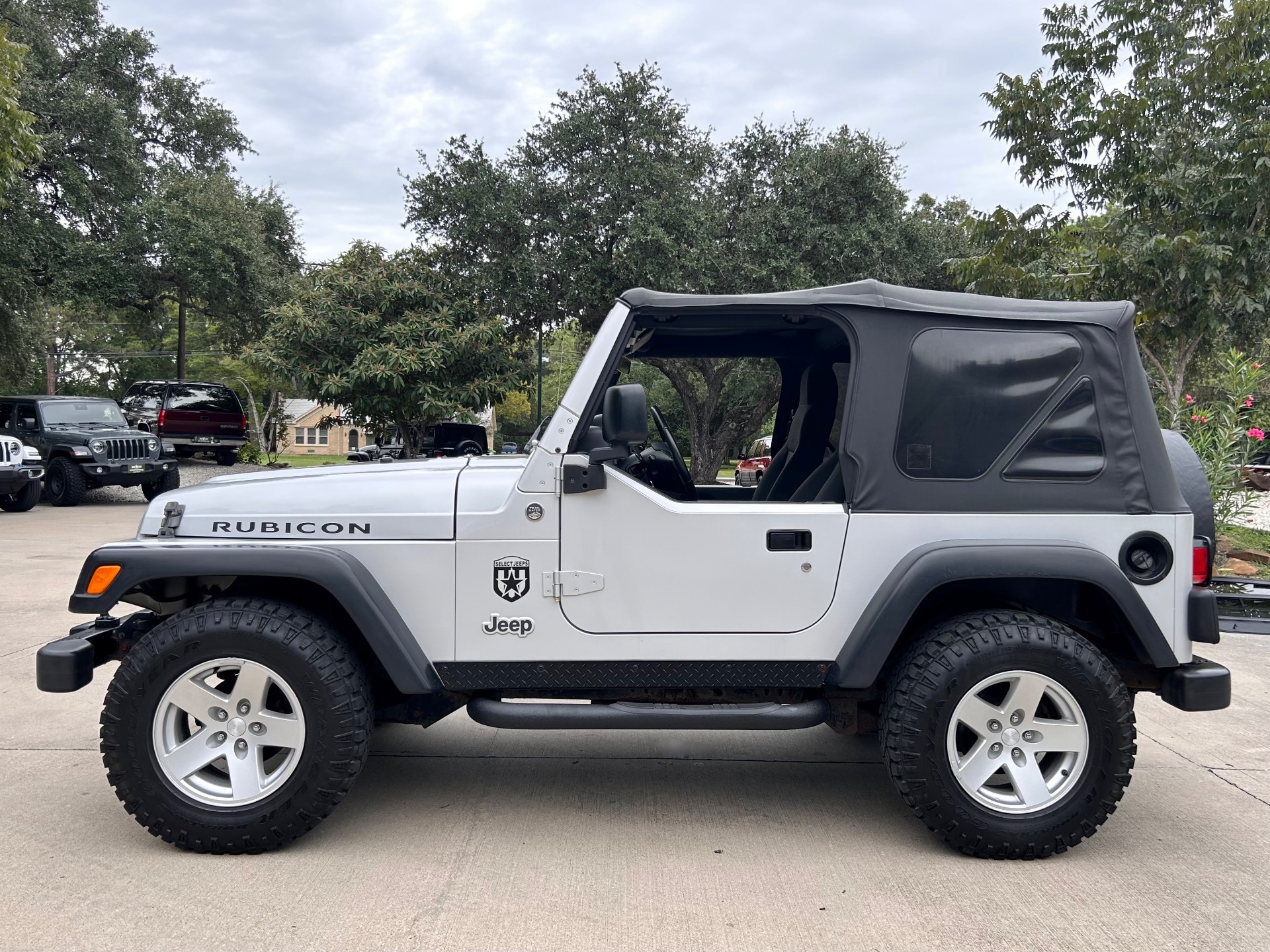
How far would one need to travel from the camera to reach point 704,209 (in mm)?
20875

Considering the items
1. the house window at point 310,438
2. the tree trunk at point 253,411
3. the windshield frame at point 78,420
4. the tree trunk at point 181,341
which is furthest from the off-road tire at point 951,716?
the house window at point 310,438

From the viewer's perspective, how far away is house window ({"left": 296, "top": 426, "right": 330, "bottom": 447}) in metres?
88.8

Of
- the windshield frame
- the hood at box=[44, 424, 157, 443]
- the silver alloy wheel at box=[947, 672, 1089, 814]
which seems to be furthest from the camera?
the windshield frame

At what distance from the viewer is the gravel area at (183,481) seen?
1788cm

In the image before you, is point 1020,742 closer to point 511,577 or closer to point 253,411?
point 511,577

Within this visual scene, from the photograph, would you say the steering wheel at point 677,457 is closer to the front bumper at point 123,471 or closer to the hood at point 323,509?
the hood at point 323,509

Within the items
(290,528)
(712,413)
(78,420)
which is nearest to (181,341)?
(78,420)

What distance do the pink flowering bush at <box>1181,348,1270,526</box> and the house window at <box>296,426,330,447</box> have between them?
85.6 meters

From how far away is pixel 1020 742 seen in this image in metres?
3.30

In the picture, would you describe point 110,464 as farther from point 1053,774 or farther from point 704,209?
point 1053,774

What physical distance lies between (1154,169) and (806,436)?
8.42 metres

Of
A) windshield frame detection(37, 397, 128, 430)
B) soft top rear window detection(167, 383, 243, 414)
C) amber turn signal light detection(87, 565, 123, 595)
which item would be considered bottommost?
amber turn signal light detection(87, 565, 123, 595)

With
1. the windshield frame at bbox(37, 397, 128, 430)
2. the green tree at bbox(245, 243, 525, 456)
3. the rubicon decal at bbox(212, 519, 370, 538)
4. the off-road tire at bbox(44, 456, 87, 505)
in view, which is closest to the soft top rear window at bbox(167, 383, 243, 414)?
the green tree at bbox(245, 243, 525, 456)

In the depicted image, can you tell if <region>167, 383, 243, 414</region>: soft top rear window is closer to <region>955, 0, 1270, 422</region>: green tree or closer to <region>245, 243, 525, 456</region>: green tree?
<region>245, 243, 525, 456</region>: green tree
